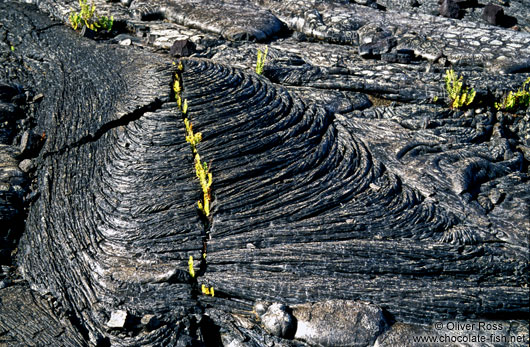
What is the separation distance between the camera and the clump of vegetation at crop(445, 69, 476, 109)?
5.66 meters

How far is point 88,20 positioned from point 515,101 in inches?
228

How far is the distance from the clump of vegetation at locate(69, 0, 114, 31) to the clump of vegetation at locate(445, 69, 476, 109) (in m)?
4.62

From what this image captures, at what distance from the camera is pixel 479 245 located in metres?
4.19

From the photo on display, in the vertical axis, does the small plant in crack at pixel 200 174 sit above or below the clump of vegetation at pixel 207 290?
above

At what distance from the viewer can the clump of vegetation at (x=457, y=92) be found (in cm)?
566

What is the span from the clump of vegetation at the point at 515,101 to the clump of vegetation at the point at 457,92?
14.0 inches

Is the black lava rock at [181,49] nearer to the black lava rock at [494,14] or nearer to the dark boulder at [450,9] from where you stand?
the dark boulder at [450,9]

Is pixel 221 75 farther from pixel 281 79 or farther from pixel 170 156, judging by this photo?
pixel 170 156

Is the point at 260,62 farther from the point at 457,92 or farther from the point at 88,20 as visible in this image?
the point at 88,20

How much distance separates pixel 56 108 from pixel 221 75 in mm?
1900

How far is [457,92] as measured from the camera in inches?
223

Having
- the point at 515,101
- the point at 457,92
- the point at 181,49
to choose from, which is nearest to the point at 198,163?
the point at 181,49

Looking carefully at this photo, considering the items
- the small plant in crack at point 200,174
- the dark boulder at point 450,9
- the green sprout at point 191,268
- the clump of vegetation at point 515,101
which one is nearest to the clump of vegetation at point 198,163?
the small plant in crack at point 200,174

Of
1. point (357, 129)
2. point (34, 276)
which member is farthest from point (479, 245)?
point (34, 276)
